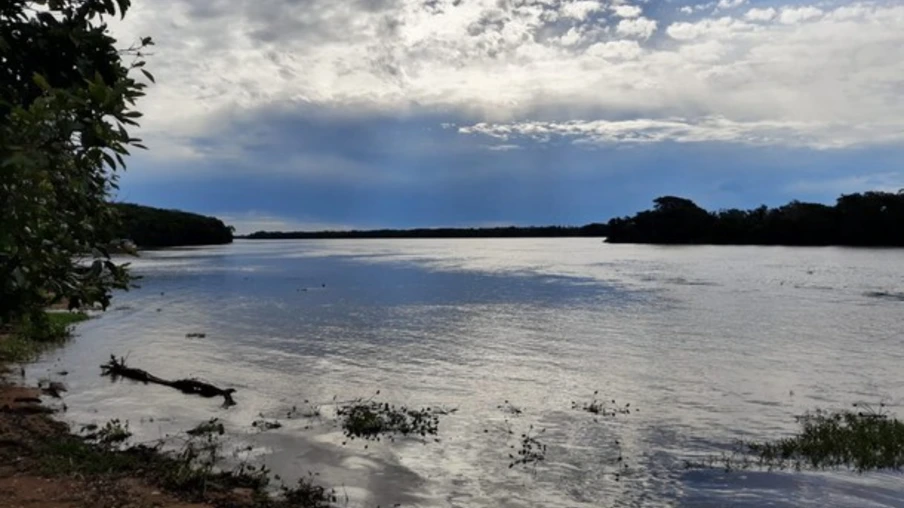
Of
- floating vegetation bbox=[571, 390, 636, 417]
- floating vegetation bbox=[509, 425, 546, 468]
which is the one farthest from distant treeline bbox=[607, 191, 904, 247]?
Result: floating vegetation bbox=[509, 425, 546, 468]

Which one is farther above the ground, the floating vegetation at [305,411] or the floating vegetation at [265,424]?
the floating vegetation at [265,424]

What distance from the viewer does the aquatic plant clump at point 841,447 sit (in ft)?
52.4

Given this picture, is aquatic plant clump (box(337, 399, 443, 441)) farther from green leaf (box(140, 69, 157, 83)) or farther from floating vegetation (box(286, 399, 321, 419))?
green leaf (box(140, 69, 157, 83))

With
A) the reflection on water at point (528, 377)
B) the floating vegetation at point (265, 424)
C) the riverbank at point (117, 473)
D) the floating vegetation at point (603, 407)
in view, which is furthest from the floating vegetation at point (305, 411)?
the floating vegetation at point (603, 407)

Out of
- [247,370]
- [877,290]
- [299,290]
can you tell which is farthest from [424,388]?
[877,290]

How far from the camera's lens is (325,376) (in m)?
28.2

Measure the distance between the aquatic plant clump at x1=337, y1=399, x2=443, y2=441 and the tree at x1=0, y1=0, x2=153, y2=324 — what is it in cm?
1368

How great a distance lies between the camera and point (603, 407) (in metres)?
22.3

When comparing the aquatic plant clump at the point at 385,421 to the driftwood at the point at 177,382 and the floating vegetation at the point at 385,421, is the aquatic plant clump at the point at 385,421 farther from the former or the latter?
the driftwood at the point at 177,382

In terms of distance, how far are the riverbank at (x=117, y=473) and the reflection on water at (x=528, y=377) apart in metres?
1.22

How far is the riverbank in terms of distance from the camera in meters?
11.6

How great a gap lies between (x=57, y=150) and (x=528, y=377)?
85.1 ft

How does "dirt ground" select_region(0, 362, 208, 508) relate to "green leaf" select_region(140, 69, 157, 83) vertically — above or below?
below

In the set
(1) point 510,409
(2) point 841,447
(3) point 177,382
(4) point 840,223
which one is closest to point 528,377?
(1) point 510,409
